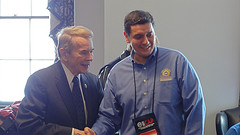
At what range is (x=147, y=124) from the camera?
1575 millimetres

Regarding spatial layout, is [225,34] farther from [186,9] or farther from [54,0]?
[54,0]

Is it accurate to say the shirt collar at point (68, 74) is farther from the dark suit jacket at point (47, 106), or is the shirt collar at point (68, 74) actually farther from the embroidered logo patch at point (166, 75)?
the embroidered logo patch at point (166, 75)

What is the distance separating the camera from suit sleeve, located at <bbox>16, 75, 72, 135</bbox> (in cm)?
153

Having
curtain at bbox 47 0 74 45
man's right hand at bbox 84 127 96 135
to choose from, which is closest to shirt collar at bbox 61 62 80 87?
man's right hand at bbox 84 127 96 135

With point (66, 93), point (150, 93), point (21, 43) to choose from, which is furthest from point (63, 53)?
point (21, 43)

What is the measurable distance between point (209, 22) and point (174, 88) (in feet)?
6.55

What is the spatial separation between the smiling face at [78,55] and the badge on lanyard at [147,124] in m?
0.46

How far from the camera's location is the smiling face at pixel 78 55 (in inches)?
65.7

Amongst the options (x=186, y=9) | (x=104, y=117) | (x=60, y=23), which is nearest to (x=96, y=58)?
(x=60, y=23)

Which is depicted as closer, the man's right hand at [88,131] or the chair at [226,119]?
the man's right hand at [88,131]

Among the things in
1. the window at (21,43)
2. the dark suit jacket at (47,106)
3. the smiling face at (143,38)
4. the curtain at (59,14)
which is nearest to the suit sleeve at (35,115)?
the dark suit jacket at (47,106)

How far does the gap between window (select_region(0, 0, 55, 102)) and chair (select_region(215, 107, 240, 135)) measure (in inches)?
97.3

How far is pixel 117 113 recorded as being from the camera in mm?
1724

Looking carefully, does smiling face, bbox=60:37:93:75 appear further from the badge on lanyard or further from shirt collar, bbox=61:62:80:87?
the badge on lanyard
